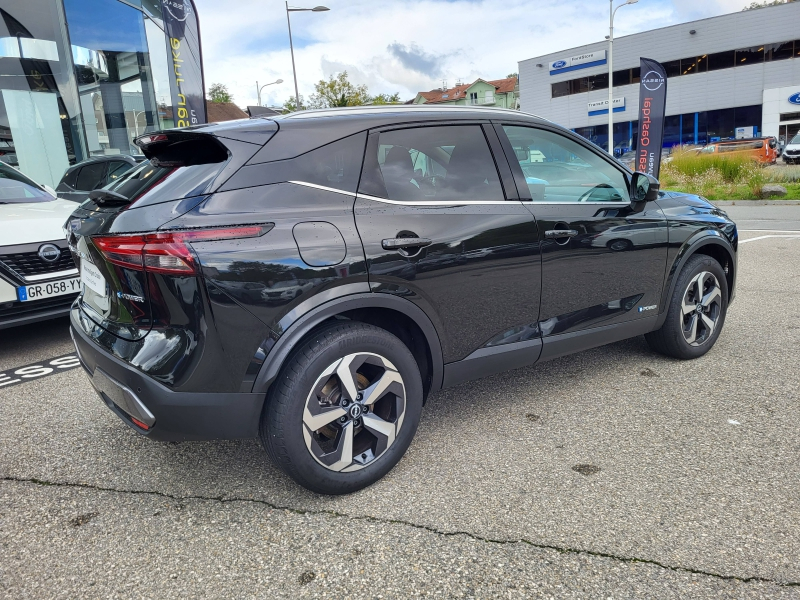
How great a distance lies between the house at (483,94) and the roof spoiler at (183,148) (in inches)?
3856

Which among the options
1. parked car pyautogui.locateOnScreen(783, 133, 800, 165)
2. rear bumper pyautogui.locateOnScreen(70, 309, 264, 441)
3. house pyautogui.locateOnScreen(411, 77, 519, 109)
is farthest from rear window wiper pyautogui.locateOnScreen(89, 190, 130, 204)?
house pyautogui.locateOnScreen(411, 77, 519, 109)

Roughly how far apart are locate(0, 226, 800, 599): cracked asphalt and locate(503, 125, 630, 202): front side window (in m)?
1.18

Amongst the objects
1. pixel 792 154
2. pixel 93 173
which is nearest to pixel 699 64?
pixel 792 154

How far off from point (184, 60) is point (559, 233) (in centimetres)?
1101

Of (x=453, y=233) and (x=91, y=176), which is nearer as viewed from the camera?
(x=453, y=233)

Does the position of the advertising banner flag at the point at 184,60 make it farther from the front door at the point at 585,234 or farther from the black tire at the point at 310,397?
the black tire at the point at 310,397

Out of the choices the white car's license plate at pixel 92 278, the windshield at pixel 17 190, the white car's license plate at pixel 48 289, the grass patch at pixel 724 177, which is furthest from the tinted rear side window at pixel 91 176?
Result: the grass patch at pixel 724 177

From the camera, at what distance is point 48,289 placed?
4.50 meters

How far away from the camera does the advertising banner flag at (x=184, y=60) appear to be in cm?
1171

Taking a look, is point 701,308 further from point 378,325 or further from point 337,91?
point 337,91

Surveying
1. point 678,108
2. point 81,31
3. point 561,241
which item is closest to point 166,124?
point 81,31

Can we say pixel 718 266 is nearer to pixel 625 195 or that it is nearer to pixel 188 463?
pixel 625 195

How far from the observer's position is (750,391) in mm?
3576

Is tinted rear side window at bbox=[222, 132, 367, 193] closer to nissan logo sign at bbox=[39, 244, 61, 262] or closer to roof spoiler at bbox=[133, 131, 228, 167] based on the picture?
roof spoiler at bbox=[133, 131, 228, 167]
